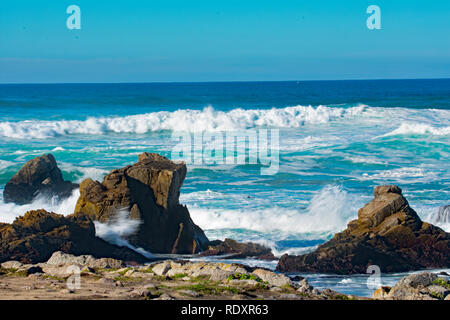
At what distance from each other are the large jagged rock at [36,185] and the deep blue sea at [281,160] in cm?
40

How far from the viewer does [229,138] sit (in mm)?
41875

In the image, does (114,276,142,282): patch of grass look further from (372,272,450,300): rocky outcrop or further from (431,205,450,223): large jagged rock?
(431,205,450,223): large jagged rock

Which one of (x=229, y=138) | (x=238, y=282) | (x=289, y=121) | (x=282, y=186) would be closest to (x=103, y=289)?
(x=238, y=282)

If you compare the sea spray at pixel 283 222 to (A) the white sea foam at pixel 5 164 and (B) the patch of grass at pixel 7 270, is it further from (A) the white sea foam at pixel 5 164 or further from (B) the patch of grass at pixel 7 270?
(A) the white sea foam at pixel 5 164

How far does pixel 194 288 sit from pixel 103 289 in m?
1.54

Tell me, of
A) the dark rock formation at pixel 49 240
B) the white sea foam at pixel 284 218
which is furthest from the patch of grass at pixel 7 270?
the white sea foam at pixel 284 218

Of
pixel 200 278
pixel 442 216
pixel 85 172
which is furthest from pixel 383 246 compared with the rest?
pixel 85 172

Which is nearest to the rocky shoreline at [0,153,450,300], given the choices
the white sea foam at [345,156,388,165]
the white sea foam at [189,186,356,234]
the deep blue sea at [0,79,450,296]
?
the deep blue sea at [0,79,450,296]

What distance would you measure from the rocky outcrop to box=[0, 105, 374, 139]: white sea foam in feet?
121

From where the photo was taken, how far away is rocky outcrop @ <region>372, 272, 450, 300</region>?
9.69 metres

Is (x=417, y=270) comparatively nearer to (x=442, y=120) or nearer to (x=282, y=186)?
(x=282, y=186)

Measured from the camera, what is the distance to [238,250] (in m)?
15.8

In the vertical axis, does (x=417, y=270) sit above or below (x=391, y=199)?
below
